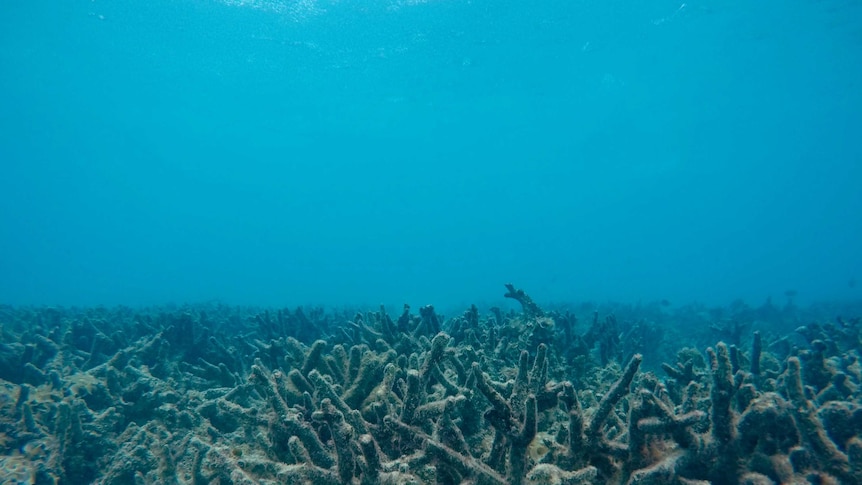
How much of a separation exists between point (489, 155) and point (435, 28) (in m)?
111

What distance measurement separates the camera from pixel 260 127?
141875 mm

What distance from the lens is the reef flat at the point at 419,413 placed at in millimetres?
2875

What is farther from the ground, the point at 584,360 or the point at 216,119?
the point at 216,119

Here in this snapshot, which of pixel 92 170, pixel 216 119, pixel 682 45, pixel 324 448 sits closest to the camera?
pixel 324 448

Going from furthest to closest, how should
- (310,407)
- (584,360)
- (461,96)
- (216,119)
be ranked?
(216,119) → (461,96) → (584,360) → (310,407)

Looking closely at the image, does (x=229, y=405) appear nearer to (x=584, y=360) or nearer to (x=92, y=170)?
(x=584, y=360)

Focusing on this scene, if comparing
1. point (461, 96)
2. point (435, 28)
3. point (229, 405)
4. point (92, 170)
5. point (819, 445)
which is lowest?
point (229, 405)

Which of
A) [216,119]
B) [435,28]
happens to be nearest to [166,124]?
[216,119]

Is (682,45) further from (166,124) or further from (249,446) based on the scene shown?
(166,124)

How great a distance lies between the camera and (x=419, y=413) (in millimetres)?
3516

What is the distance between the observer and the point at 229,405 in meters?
4.70

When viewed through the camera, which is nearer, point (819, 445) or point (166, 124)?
point (819, 445)

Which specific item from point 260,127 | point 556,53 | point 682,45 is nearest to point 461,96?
Answer: point 556,53

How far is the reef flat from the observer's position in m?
2.88
